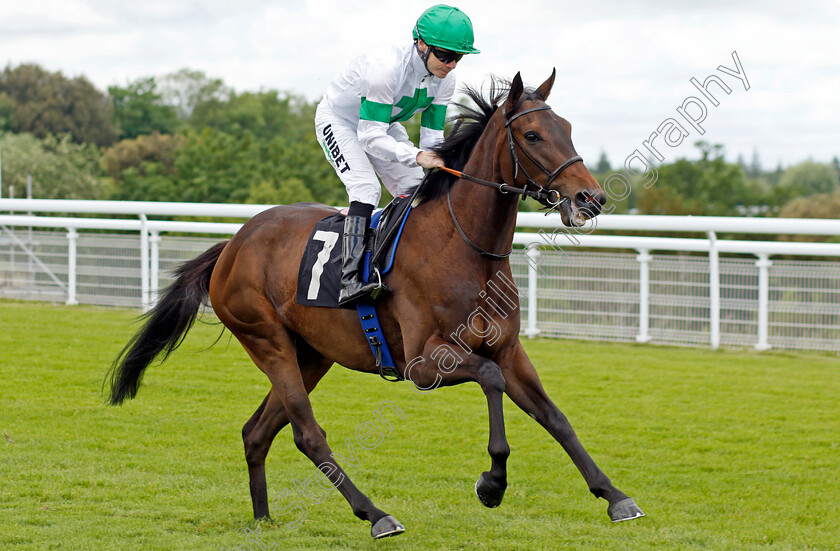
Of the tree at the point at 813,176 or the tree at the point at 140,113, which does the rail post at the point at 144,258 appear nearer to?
the tree at the point at 140,113

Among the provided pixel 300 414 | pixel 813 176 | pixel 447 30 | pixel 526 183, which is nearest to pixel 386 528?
pixel 300 414

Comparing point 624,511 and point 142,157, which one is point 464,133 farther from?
point 142,157

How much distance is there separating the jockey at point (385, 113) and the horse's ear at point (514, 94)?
0.38 m

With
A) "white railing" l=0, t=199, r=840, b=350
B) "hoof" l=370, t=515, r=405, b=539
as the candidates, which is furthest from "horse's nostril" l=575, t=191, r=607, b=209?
"white railing" l=0, t=199, r=840, b=350

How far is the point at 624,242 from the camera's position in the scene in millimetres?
9250

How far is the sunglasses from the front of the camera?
159 inches

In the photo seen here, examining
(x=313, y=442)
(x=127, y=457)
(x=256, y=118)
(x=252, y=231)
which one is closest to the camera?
(x=313, y=442)

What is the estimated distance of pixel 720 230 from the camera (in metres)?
8.58

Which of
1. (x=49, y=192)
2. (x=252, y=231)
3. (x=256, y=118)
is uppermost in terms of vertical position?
(x=256, y=118)

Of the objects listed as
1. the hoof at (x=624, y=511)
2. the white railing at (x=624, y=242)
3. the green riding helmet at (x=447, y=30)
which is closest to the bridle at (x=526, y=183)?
the green riding helmet at (x=447, y=30)

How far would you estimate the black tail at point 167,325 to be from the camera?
206 inches

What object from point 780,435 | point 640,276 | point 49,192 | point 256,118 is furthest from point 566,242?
point 256,118

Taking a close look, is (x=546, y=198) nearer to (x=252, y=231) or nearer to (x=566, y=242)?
(x=252, y=231)

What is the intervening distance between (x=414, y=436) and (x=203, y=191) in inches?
1002
